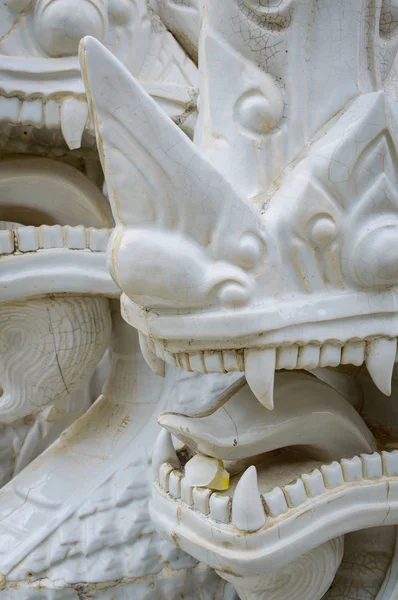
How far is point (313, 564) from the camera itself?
0.80 meters

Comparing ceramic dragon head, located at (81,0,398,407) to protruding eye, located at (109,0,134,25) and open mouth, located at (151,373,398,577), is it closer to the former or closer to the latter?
open mouth, located at (151,373,398,577)

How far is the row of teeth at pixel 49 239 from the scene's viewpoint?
3.21 ft

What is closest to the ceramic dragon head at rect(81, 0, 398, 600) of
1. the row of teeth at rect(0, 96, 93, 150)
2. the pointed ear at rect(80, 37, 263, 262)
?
the pointed ear at rect(80, 37, 263, 262)

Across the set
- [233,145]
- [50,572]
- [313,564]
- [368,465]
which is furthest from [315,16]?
[50,572]

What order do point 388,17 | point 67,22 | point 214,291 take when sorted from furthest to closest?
point 67,22
point 388,17
point 214,291

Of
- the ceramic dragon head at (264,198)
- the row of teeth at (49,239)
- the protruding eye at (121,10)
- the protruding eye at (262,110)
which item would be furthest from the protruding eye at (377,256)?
the protruding eye at (121,10)

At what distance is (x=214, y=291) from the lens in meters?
0.64

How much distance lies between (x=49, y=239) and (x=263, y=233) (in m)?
0.43

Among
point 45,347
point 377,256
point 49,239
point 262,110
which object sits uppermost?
point 262,110

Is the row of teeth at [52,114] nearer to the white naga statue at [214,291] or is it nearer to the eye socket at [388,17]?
Result: the white naga statue at [214,291]

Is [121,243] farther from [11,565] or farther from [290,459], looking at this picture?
[11,565]

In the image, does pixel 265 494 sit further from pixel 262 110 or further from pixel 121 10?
pixel 121 10

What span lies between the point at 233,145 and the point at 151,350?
0.79ft

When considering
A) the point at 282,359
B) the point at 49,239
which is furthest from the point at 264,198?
the point at 49,239
